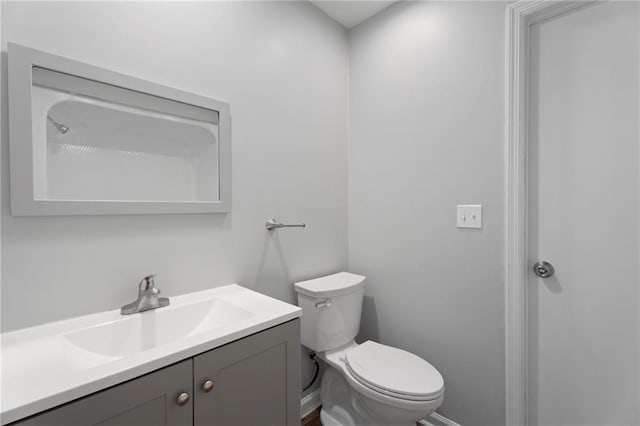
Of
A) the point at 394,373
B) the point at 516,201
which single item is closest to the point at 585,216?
the point at 516,201

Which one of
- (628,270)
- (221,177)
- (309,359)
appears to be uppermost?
(221,177)

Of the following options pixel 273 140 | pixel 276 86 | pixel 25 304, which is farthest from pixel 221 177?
pixel 25 304

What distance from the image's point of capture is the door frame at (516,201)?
1274 millimetres

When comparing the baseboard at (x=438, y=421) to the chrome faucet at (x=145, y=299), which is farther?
the baseboard at (x=438, y=421)

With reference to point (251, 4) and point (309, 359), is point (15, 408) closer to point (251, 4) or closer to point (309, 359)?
point (309, 359)

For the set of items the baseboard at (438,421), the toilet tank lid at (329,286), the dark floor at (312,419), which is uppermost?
the toilet tank lid at (329,286)

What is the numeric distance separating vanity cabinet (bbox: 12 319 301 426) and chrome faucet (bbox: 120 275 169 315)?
386 millimetres

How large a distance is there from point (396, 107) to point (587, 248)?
1129 millimetres

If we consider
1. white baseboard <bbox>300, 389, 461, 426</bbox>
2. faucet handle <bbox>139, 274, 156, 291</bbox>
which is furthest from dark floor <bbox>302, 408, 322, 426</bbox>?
faucet handle <bbox>139, 274, 156, 291</bbox>

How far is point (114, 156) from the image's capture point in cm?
106

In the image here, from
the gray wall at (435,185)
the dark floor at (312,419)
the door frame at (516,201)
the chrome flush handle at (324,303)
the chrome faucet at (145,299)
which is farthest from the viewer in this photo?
the dark floor at (312,419)

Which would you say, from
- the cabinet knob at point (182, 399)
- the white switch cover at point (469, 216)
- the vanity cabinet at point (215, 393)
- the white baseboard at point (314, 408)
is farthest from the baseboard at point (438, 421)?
the cabinet knob at point (182, 399)

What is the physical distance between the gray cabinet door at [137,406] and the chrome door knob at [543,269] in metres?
1.45

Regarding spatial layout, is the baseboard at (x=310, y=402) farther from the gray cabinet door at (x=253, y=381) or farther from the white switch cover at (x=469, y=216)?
the white switch cover at (x=469, y=216)
